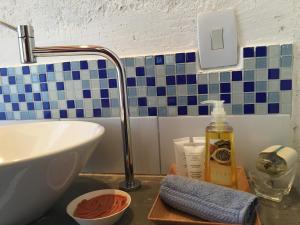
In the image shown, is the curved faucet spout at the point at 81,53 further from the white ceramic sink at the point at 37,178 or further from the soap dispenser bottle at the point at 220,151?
the soap dispenser bottle at the point at 220,151

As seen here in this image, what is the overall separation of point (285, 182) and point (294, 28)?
0.31 meters

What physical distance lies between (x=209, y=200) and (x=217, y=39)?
0.34 m

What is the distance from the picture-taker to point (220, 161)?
502 millimetres

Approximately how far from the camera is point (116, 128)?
0.69 metres

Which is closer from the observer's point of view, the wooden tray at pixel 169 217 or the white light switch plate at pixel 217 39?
the wooden tray at pixel 169 217

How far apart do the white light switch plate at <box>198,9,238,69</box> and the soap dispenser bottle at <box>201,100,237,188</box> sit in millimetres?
143

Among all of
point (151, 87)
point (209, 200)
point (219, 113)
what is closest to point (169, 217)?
point (209, 200)

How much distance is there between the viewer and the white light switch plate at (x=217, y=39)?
1.95ft

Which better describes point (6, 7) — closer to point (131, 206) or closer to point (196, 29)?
point (196, 29)

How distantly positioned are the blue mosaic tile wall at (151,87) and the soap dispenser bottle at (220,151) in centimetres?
13

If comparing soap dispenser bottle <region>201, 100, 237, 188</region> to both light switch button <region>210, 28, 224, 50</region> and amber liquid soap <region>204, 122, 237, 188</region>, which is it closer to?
amber liquid soap <region>204, 122, 237, 188</region>

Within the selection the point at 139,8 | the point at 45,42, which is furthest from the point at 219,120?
the point at 45,42

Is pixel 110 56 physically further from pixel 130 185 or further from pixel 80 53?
pixel 130 185

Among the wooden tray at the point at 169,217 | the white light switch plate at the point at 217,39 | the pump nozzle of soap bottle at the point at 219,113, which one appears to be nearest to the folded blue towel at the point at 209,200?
the wooden tray at the point at 169,217
